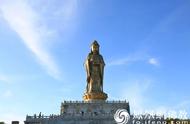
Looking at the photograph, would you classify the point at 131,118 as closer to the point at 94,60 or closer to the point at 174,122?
the point at 174,122

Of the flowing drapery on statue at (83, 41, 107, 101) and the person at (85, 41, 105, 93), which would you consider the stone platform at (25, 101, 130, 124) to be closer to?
the flowing drapery on statue at (83, 41, 107, 101)

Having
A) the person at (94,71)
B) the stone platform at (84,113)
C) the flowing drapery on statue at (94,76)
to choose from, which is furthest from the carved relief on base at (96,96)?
the stone platform at (84,113)

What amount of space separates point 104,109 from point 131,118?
7.87 meters

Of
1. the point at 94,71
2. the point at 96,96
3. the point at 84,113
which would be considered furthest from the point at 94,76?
the point at 84,113

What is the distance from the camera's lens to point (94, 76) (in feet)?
210

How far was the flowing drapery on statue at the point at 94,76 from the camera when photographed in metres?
62.3

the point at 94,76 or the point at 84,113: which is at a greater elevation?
the point at 94,76

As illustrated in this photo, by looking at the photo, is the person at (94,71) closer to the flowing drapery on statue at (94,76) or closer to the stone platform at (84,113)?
the flowing drapery on statue at (94,76)

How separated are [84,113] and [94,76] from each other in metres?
7.67

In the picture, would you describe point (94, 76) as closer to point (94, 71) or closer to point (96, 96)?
point (94, 71)

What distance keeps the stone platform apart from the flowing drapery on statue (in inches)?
59.4

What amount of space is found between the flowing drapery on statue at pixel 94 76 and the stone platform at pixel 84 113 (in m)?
1.51

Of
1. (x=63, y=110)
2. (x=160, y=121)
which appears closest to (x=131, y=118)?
(x=160, y=121)

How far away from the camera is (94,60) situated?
64.8 meters
